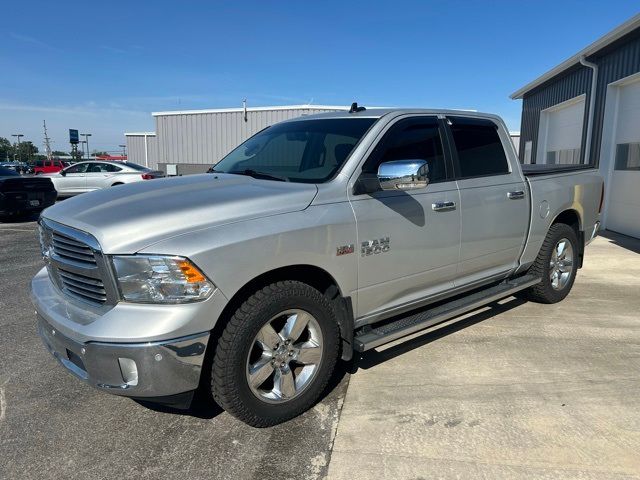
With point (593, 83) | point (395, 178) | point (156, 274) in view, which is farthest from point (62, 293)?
point (593, 83)

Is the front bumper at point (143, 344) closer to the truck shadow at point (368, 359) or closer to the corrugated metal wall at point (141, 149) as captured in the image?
the truck shadow at point (368, 359)

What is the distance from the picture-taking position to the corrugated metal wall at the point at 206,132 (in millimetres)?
24078

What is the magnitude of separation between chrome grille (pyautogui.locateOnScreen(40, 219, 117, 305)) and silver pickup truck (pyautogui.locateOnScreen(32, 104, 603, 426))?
1 cm

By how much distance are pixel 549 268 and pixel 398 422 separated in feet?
9.67

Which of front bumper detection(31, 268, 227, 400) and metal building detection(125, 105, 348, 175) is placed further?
metal building detection(125, 105, 348, 175)

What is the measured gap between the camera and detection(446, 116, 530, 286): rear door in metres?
4.07

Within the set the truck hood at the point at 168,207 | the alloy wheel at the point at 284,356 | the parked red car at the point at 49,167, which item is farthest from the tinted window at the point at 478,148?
the parked red car at the point at 49,167

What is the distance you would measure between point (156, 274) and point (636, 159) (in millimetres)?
10006

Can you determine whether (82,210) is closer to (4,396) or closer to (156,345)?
(156,345)

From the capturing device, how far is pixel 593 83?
10844 millimetres

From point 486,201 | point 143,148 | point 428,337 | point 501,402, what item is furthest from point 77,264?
point 143,148

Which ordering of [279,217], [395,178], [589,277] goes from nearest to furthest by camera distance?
1. [279,217]
2. [395,178]
3. [589,277]

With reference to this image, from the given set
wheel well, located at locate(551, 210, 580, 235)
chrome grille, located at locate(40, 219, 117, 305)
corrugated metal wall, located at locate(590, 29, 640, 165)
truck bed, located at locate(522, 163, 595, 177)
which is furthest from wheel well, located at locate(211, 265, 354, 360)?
corrugated metal wall, located at locate(590, 29, 640, 165)

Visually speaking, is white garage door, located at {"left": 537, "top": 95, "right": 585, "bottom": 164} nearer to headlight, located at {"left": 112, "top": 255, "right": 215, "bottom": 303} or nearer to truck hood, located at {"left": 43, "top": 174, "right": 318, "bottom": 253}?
truck hood, located at {"left": 43, "top": 174, "right": 318, "bottom": 253}
